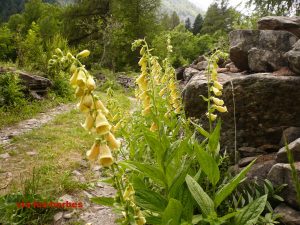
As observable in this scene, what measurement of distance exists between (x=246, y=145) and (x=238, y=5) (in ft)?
31.0

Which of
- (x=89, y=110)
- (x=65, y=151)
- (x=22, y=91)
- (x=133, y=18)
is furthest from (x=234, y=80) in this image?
(x=133, y=18)

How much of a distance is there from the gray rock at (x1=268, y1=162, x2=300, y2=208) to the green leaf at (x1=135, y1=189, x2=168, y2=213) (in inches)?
47.8

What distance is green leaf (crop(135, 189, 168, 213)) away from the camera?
293cm

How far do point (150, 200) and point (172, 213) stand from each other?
1.68ft

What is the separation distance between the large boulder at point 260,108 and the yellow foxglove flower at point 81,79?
93.6 inches

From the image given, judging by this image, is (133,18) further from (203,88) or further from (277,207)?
(277,207)

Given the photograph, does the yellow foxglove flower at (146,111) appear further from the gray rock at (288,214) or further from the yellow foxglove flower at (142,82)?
the gray rock at (288,214)

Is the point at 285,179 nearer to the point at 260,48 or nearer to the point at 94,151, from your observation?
the point at 94,151

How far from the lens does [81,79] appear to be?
1729 mm

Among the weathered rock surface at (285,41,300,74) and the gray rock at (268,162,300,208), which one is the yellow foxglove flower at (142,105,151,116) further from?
the weathered rock surface at (285,41,300,74)

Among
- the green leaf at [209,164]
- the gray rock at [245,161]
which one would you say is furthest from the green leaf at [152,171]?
the gray rock at [245,161]

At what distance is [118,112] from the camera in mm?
4336

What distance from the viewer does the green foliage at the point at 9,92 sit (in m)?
9.18

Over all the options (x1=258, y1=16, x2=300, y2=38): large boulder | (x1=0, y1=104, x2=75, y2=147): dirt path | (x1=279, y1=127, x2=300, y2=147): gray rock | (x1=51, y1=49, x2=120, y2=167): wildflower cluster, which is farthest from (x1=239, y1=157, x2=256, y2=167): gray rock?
(x1=0, y1=104, x2=75, y2=147): dirt path
